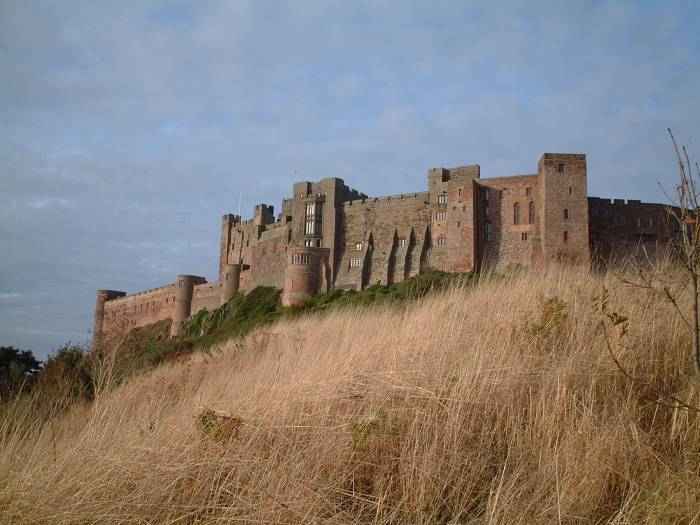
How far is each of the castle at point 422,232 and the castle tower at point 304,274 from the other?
7 cm

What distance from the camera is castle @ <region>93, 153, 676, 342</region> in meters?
30.6

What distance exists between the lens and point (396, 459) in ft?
12.5

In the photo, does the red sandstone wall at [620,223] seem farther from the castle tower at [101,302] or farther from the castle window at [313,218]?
the castle tower at [101,302]

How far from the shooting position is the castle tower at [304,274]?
39.6 meters

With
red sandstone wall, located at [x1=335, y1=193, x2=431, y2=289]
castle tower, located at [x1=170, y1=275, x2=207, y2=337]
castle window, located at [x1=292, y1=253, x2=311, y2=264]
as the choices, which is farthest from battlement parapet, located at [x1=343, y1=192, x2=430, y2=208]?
castle tower, located at [x1=170, y1=275, x2=207, y2=337]

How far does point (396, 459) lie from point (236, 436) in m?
1.18

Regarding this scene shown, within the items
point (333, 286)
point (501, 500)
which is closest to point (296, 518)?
point (501, 500)

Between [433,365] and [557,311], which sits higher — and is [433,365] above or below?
below

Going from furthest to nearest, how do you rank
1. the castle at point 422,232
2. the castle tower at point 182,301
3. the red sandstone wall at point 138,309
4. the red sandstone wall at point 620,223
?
the red sandstone wall at point 138,309 < the castle tower at point 182,301 < the red sandstone wall at point 620,223 < the castle at point 422,232

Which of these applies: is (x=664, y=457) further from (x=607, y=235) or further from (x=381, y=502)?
(x=607, y=235)

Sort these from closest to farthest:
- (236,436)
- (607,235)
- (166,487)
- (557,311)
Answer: (166,487), (236,436), (557,311), (607,235)

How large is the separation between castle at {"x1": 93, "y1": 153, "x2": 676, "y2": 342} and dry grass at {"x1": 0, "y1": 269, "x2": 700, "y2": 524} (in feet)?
68.8

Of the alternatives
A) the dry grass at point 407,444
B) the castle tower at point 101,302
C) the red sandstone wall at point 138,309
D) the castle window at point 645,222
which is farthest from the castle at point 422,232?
the dry grass at point 407,444

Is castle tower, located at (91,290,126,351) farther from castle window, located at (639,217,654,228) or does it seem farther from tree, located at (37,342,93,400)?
tree, located at (37,342,93,400)
